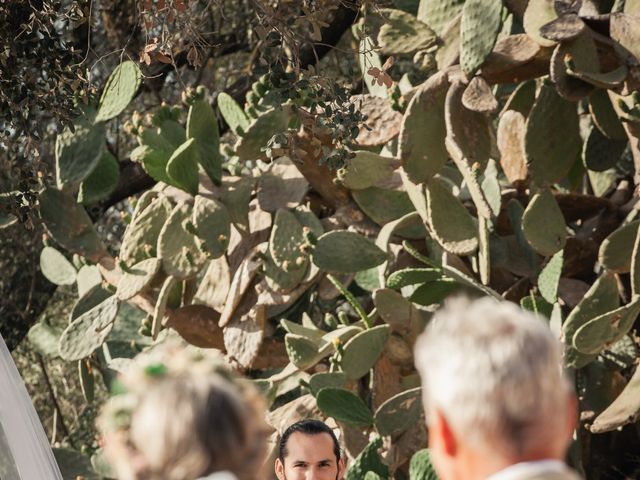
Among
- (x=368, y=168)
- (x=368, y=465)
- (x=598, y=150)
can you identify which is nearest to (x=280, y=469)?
(x=368, y=465)

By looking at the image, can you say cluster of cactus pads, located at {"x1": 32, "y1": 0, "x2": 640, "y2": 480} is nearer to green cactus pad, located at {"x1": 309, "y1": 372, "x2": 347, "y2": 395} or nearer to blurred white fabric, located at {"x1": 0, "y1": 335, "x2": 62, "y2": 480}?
green cactus pad, located at {"x1": 309, "y1": 372, "x2": 347, "y2": 395}

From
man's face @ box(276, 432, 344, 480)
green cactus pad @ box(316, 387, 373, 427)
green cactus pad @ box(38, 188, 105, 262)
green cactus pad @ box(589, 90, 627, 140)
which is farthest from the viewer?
green cactus pad @ box(38, 188, 105, 262)

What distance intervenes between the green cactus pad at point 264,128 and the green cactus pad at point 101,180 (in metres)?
1.07

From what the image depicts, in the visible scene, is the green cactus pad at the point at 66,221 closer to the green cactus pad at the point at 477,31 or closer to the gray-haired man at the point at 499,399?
the green cactus pad at the point at 477,31

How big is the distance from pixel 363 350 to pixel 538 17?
1707 millimetres

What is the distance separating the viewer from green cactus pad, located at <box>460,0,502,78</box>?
5.26 meters

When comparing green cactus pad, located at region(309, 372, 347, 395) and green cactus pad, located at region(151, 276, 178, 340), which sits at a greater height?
green cactus pad, located at region(151, 276, 178, 340)

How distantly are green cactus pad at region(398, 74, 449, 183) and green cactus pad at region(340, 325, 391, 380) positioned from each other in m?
0.73

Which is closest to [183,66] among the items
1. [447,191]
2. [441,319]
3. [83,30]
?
[83,30]

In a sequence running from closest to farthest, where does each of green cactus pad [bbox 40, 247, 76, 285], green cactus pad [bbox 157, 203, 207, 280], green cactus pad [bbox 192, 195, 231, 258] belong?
green cactus pad [bbox 192, 195, 231, 258] < green cactus pad [bbox 157, 203, 207, 280] < green cactus pad [bbox 40, 247, 76, 285]

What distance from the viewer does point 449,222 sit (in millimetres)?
5590

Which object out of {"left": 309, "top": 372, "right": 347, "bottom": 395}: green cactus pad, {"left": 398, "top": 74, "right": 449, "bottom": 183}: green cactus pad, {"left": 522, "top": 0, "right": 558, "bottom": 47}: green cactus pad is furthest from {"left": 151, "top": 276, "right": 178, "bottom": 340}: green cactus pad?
{"left": 522, "top": 0, "right": 558, "bottom": 47}: green cactus pad

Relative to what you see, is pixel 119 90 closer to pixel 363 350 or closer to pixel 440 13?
pixel 440 13

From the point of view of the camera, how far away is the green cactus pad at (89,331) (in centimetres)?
633
